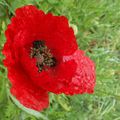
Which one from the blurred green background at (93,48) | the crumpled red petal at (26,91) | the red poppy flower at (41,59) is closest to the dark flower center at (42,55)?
the red poppy flower at (41,59)

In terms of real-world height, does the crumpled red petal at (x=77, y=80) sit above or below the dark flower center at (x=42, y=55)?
below

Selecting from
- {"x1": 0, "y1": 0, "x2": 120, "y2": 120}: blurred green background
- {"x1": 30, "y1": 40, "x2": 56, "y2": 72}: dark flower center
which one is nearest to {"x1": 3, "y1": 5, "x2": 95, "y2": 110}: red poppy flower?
{"x1": 30, "y1": 40, "x2": 56, "y2": 72}: dark flower center

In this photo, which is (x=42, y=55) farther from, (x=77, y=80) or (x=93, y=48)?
(x=93, y=48)

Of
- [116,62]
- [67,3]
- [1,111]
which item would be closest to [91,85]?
[1,111]

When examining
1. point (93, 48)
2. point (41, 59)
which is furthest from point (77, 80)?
point (93, 48)

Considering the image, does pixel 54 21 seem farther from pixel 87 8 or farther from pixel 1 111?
pixel 87 8

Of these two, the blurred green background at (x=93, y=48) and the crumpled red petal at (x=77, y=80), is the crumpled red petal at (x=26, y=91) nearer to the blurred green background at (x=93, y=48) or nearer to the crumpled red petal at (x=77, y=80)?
the crumpled red petal at (x=77, y=80)
